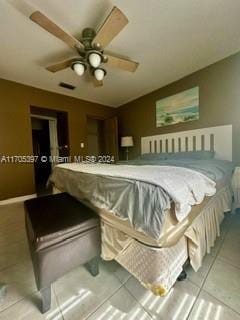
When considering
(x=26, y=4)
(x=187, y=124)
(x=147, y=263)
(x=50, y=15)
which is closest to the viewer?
(x=147, y=263)

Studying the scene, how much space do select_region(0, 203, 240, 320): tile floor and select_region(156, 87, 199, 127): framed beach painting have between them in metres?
2.44

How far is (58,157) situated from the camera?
4.63 metres

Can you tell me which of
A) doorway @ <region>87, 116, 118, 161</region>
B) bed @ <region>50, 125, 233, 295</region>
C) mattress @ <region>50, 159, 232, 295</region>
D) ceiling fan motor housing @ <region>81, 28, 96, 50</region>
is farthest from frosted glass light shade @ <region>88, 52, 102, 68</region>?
doorway @ <region>87, 116, 118, 161</region>

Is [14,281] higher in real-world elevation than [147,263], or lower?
lower

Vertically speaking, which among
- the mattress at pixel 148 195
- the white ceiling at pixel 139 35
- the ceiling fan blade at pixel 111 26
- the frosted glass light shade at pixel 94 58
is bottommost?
the mattress at pixel 148 195

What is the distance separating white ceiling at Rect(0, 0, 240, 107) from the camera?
5.40ft

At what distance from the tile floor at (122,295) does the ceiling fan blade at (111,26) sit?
226 cm

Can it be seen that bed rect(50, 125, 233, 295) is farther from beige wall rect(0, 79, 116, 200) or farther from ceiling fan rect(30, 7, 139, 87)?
beige wall rect(0, 79, 116, 200)

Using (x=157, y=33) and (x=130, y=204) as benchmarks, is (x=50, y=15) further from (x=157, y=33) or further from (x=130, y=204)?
(x=130, y=204)

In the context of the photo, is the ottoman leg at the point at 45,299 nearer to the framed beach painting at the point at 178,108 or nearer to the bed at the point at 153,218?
the bed at the point at 153,218

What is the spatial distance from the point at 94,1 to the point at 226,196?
272 centimetres

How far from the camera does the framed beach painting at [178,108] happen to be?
301 cm

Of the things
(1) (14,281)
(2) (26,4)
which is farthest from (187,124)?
(1) (14,281)

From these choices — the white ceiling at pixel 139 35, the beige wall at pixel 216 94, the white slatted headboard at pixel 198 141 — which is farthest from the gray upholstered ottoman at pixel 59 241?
the beige wall at pixel 216 94
